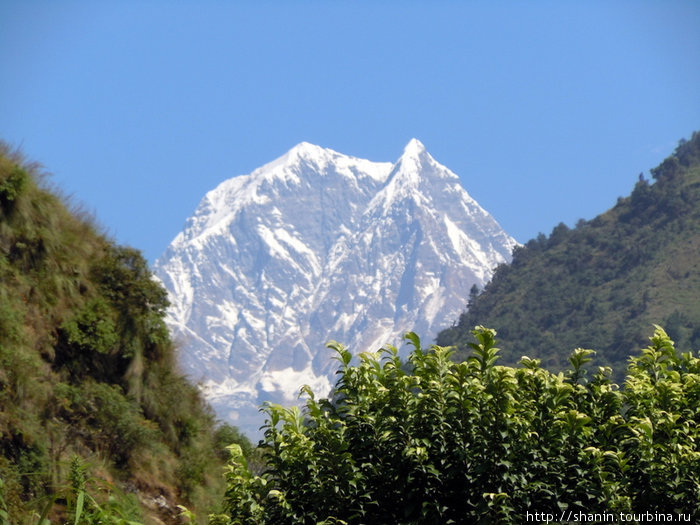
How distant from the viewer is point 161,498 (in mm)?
22781

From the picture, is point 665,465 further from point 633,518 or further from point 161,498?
point 161,498

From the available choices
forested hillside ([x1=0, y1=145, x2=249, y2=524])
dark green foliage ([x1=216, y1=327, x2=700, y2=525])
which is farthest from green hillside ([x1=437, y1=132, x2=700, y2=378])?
dark green foliage ([x1=216, y1=327, x2=700, y2=525])

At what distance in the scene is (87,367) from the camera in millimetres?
23688

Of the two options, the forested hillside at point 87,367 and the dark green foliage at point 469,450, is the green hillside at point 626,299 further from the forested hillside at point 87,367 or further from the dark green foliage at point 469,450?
the dark green foliage at point 469,450

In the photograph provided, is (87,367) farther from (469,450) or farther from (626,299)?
(626,299)

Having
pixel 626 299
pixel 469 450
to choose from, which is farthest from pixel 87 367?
pixel 626 299

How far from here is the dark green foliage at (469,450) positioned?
9.82 m

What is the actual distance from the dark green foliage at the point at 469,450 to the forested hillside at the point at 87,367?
10182 mm

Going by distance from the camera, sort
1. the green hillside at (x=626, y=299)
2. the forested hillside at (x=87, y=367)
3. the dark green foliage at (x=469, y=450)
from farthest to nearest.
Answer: the green hillside at (x=626, y=299), the forested hillside at (x=87, y=367), the dark green foliage at (x=469, y=450)

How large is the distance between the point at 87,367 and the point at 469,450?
16344mm

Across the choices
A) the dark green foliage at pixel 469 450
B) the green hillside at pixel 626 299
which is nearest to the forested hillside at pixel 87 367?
the dark green foliage at pixel 469 450

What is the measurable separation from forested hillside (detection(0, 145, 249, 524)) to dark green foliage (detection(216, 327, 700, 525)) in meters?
10.2

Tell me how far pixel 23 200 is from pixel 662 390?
18.3 meters

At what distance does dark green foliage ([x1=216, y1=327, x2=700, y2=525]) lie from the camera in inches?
387
